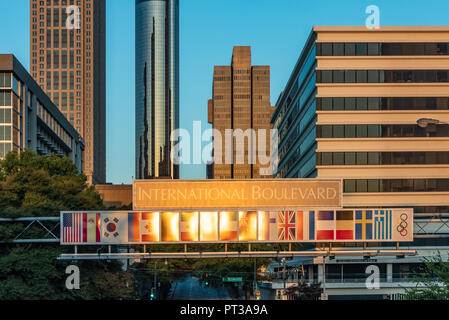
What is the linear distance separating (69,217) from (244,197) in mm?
8681

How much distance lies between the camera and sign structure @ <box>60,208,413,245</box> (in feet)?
87.8

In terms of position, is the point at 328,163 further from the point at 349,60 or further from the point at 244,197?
the point at 244,197

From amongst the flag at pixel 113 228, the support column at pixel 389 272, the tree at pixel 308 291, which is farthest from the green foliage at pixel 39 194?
the support column at pixel 389 272

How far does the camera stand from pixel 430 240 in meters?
67.4

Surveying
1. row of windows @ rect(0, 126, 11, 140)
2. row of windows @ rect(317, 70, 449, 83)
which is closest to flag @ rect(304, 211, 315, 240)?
row of windows @ rect(317, 70, 449, 83)

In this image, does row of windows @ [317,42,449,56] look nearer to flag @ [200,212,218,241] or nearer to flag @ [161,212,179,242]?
flag @ [200,212,218,241]

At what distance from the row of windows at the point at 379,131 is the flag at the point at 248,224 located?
44.4 m

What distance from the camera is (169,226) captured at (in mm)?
27031

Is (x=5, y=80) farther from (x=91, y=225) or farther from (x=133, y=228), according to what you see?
(x=133, y=228)

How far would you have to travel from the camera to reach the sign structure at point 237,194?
26625 mm

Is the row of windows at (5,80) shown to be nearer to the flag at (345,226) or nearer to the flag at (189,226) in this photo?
the flag at (189,226)
